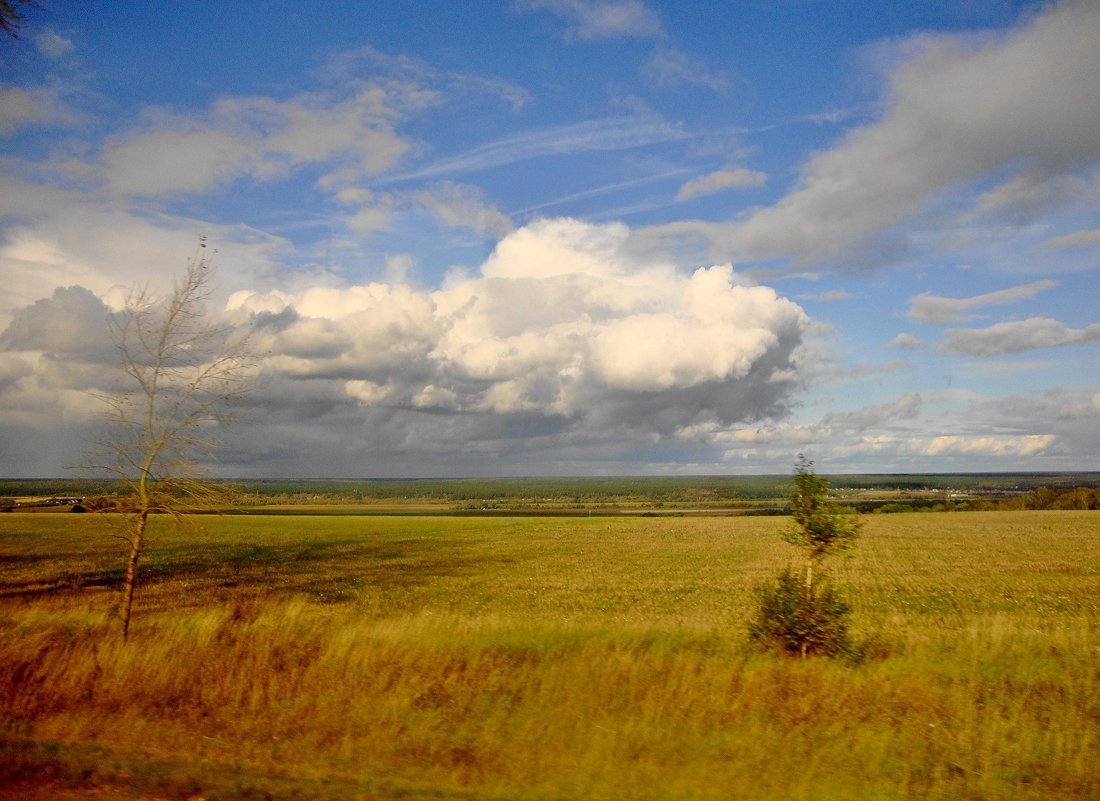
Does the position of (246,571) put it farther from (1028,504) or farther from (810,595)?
(1028,504)

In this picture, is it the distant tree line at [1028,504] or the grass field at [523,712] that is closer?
the grass field at [523,712]

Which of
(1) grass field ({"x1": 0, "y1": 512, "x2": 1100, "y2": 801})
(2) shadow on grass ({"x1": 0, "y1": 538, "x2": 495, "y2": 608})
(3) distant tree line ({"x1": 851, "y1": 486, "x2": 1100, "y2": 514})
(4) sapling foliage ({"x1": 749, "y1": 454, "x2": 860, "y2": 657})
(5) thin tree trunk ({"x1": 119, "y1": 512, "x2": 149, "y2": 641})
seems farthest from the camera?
(3) distant tree line ({"x1": 851, "y1": 486, "x2": 1100, "y2": 514})

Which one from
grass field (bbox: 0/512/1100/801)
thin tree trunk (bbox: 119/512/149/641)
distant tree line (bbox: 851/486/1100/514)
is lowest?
distant tree line (bbox: 851/486/1100/514)

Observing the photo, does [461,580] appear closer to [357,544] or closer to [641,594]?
[641,594]

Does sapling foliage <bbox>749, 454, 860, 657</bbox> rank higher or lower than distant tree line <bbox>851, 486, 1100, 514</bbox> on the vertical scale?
higher

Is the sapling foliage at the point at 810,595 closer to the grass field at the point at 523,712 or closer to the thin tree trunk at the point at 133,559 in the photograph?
the grass field at the point at 523,712

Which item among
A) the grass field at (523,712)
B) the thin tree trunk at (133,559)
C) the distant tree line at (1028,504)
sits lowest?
the distant tree line at (1028,504)

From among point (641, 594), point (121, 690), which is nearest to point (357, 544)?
point (641, 594)

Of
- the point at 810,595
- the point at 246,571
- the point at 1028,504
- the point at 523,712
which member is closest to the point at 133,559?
the point at 523,712

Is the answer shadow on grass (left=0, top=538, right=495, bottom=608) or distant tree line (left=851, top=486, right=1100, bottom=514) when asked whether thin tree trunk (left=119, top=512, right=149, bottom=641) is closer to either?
shadow on grass (left=0, top=538, right=495, bottom=608)

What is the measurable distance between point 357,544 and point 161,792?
55.1 metres

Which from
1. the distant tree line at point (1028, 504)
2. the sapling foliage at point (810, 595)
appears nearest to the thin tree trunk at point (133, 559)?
the sapling foliage at point (810, 595)

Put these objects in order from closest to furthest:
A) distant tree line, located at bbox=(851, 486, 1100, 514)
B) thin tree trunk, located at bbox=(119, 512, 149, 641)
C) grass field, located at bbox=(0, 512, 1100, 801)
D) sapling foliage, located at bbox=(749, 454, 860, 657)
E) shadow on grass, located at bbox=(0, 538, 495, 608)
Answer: grass field, located at bbox=(0, 512, 1100, 801), sapling foliage, located at bbox=(749, 454, 860, 657), thin tree trunk, located at bbox=(119, 512, 149, 641), shadow on grass, located at bbox=(0, 538, 495, 608), distant tree line, located at bbox=(851, 486, 1100, 514)

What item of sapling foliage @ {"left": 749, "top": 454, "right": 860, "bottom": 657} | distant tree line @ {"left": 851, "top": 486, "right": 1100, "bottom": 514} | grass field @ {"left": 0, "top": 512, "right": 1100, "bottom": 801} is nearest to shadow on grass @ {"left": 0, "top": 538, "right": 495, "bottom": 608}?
grass field @ {"left": 0, "top": 512, "right": 1100, "bottom": 801}
